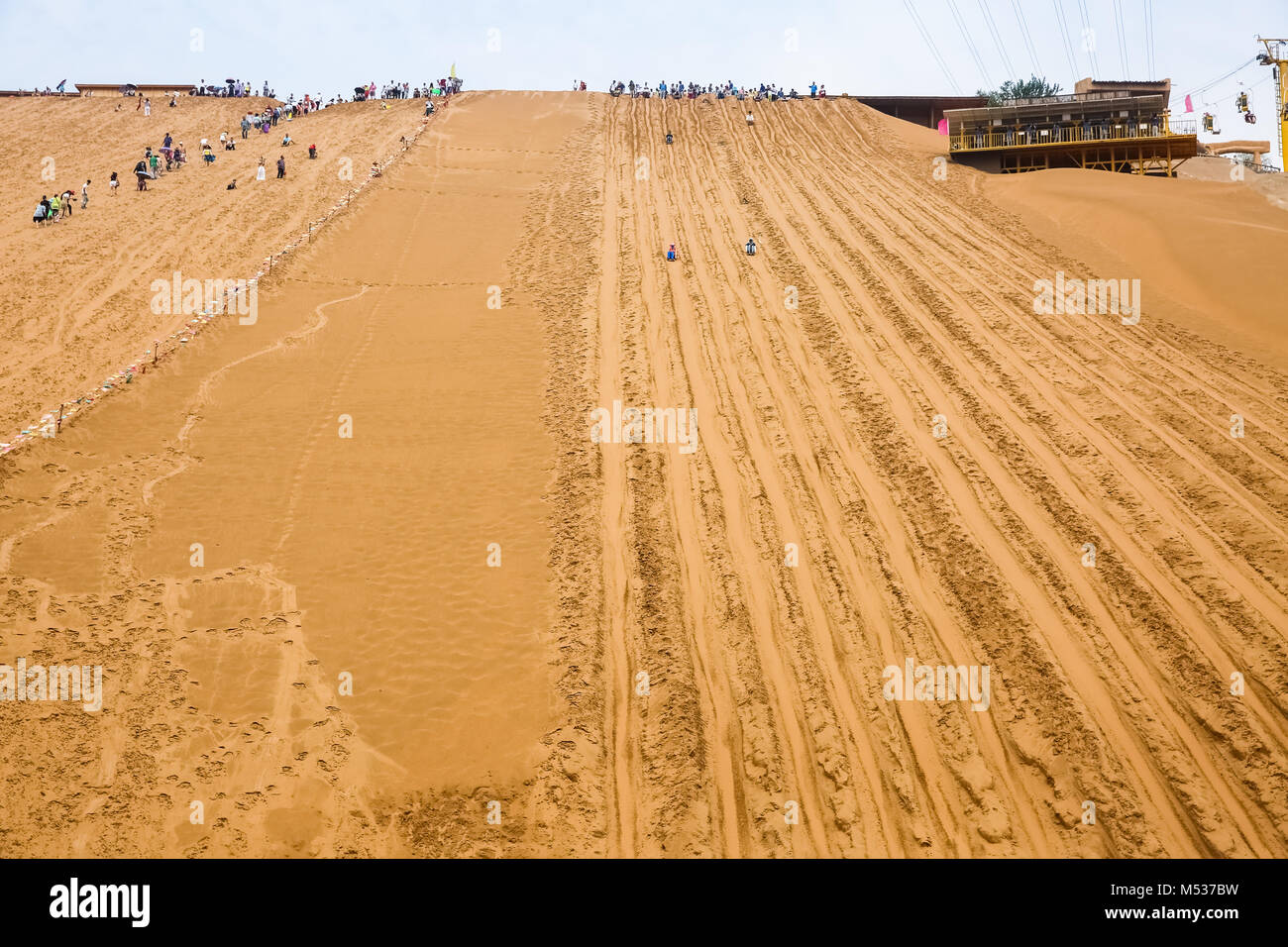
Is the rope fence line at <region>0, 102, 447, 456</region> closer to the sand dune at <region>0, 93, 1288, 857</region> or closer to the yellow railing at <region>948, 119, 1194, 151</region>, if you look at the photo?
the sand dune at <region>0, 93, 1288, 857</region>

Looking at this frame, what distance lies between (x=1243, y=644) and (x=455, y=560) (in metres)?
12.1

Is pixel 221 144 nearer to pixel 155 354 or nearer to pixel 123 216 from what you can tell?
pixel 123 216

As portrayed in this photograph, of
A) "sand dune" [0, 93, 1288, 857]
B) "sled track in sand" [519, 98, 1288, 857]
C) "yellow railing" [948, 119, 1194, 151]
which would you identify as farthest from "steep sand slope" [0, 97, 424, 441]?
"yellow railing" [948, 119, 1194, 151]

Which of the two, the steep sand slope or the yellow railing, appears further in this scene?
the yellow railing

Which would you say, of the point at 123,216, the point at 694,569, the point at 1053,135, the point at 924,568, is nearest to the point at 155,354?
the point at 123,216

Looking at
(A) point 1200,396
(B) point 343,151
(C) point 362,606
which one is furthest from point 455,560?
(B) point 343,151

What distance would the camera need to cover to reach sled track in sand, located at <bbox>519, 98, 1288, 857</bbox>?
10086mm

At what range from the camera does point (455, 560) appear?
48.7ft

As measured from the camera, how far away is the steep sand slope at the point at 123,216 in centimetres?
2145

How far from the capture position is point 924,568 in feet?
44.5

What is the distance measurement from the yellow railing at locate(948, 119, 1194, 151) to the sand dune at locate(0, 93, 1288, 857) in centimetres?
938

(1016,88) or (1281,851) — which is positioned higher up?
(1016,88)

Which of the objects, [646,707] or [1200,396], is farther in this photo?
[1200,396]
